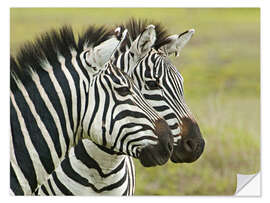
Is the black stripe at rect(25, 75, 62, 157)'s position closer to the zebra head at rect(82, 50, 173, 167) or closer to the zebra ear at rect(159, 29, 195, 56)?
the zebra head at rect(82, 50, 173, 167)

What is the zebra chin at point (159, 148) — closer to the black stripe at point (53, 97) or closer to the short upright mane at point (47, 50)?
the black stripe at point (53, 97)

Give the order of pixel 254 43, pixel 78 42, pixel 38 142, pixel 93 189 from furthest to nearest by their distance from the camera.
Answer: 1. pixel 254 43
2. pixel 93 189
3. pixel 78 42
4. pixel 38 142

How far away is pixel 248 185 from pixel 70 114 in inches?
62.5

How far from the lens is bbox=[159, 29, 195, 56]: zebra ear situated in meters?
3.88

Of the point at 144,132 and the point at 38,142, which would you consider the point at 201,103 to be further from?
the point at 38,142

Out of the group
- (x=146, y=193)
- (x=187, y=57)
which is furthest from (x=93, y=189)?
(x=187, y=57)

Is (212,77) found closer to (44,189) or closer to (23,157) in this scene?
(44,189)

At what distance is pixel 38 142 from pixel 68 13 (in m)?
1.36

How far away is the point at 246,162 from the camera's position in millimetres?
3982

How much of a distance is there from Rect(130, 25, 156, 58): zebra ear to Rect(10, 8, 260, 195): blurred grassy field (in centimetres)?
45

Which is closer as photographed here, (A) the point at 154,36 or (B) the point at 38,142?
(B) the point at 38,142

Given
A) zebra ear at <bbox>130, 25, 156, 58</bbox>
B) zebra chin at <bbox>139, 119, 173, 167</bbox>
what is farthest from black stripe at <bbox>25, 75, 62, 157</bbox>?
zebra ear at <bbox>130, 25, 156, 58</bbox>

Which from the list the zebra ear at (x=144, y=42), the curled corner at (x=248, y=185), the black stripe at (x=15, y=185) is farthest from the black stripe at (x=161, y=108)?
the black stripe at (x=15, y=185)

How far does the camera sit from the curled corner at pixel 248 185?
3.87m
